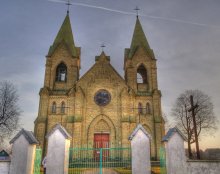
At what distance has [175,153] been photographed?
9953 mm

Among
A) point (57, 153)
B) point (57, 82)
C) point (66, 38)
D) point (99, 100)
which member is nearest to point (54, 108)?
point (57, 82)

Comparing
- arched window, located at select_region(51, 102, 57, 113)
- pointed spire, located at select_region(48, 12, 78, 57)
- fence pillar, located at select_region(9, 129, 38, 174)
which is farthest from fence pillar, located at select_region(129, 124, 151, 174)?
pointed spire, located at select_region(48, 12, 78, 57)

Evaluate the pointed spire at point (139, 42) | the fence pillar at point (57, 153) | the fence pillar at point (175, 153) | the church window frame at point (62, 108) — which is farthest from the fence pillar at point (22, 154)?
the pointed spire at point (139, 42)

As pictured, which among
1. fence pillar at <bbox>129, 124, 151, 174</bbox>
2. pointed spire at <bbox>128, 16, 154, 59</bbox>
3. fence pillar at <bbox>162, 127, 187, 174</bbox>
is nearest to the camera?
fence pillar at <bbox>129, 124, 151, 174</bbox>

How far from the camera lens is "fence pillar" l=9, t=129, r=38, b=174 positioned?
Result: 938cm

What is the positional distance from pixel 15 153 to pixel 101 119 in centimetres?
1552

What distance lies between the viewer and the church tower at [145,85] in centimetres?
2480

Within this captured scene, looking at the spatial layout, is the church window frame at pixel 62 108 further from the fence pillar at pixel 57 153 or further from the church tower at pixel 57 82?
the fence pillar at pixel 57 153

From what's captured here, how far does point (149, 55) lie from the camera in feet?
96.0

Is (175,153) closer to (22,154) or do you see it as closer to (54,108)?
(22,154)

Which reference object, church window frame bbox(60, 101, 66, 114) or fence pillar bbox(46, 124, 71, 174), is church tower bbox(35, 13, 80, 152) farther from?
fence pillar bbox(46, 124, 71, 174)

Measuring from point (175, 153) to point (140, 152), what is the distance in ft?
5.31

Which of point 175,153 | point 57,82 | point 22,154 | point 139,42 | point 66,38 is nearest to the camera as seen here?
point 22,154

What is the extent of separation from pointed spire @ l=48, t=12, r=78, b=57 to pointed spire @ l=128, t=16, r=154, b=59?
7.73 metres
